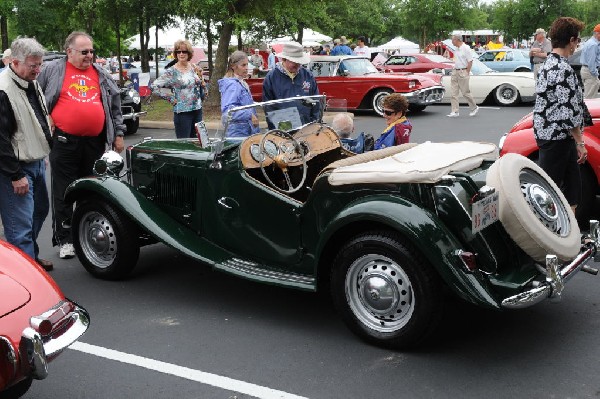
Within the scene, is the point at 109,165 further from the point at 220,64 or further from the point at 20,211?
the point at 220,64

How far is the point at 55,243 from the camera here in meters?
6.34

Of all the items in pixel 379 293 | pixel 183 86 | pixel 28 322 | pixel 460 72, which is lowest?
pixel 379 293

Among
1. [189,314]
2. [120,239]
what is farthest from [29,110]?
[189,314]

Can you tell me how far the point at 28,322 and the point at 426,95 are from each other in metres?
14.5

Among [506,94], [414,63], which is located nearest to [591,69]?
[506,94]

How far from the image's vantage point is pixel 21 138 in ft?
17.0

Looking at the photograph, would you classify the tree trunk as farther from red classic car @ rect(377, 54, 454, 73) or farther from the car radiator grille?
the car radiator grille

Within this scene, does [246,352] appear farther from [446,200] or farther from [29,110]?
[29,110]

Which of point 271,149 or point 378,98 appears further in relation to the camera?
point 378,98

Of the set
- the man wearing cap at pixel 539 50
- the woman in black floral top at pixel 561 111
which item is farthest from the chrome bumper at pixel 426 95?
the woman in black floral top at pixel 561 111

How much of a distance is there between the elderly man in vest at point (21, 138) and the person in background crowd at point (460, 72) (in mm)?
11789

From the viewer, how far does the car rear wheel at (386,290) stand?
3.98 metres

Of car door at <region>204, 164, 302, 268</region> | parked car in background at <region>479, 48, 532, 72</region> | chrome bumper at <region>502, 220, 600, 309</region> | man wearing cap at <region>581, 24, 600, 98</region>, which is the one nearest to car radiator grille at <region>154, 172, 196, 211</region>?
car door at <region>204, 164, 302, 268</region>

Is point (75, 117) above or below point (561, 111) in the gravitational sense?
below
